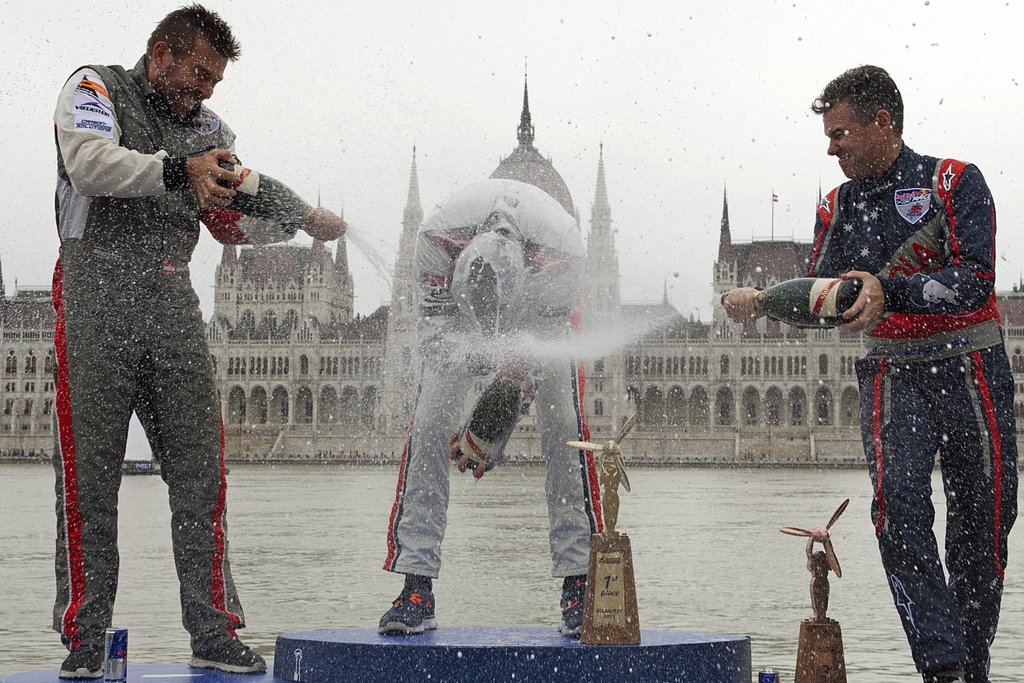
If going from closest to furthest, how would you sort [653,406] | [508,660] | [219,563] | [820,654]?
[820,654]
[508,660]
[219,563]
[653,406]

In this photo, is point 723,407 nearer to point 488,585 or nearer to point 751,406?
point 751,406

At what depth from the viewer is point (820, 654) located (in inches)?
131

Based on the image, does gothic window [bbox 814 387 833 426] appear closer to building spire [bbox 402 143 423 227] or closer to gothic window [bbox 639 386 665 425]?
gothic window [bbox 639 386 665 425]

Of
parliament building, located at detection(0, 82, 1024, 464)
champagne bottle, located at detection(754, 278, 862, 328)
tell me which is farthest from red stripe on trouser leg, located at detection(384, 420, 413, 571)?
parliament building, located at detection(0, 82, 1024, 464)

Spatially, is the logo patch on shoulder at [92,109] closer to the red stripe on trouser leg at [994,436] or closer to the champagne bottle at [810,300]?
the champagne bottle at [810,300]

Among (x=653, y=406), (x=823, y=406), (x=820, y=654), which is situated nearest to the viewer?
(x=820, y=654)

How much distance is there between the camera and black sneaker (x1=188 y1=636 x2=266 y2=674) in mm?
3770

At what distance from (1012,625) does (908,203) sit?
140 inches

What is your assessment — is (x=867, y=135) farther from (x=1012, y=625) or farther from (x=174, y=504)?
(x=1012, y=625)

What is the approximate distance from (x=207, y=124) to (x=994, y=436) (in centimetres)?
236

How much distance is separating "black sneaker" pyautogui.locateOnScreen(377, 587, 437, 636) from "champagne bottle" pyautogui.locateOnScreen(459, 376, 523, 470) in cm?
43

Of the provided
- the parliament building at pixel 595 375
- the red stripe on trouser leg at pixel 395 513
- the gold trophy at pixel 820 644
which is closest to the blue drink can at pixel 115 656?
the red stripe on trouser leg at pixel 395 513

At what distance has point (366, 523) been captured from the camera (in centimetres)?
1653

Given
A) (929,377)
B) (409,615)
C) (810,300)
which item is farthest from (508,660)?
(929,377)
